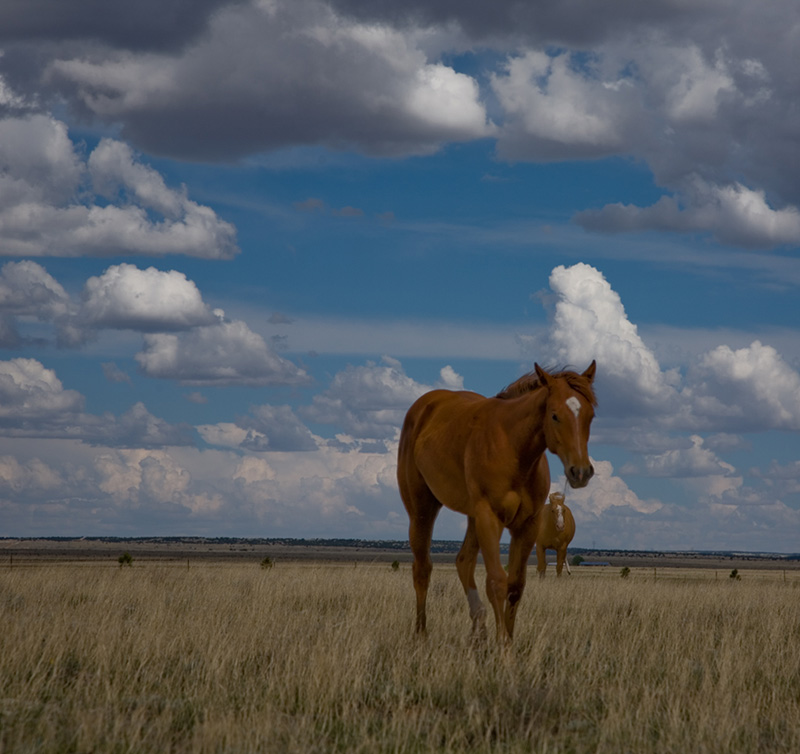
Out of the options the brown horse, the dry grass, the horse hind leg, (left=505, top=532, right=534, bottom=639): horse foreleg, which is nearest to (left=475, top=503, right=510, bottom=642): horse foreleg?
the brown horse

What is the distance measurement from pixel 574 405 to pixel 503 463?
1.07 m

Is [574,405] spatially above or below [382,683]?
above

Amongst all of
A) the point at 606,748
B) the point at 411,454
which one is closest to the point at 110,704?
the point at 606,748

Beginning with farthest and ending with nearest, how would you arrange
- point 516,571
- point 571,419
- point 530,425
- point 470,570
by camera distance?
point 470,570, point 516,571, point 530,425, point 571,419

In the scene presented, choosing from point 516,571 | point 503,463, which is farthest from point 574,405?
point 516,571

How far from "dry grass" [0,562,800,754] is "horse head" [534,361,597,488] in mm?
1720

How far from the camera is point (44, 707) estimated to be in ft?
21.9

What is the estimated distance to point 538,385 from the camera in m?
9.34

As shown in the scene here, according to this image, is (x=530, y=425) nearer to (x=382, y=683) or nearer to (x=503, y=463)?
(x=503, y=463)

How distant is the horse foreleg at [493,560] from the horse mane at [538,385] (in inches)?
51.7

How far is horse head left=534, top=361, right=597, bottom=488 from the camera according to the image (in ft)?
Result: 26.1

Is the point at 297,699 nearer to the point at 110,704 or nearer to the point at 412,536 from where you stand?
the point at 110,704

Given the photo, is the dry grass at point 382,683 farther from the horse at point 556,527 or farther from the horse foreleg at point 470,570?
the horse at point 556,527

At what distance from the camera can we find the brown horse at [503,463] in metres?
8.24
